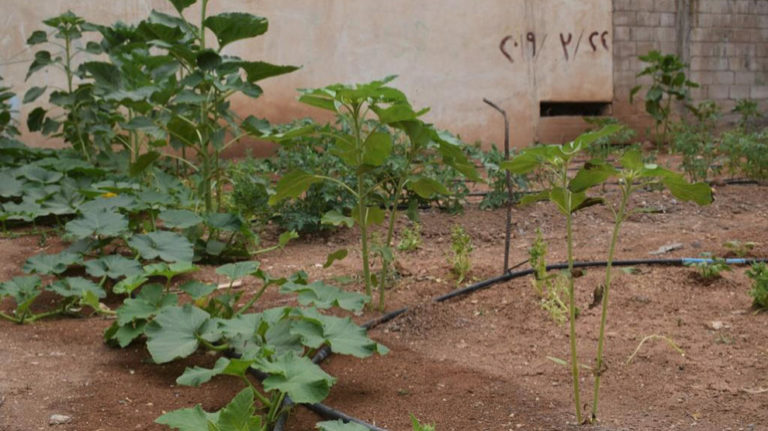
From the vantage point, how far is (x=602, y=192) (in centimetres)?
562

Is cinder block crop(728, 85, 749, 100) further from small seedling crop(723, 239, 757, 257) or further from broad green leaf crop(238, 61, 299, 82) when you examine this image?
broad green leaf crop(238, 61, 299, 82)

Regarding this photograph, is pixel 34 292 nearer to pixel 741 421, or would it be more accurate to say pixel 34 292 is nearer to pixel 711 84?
pixel 741 421

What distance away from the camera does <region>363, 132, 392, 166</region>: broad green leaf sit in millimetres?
3068

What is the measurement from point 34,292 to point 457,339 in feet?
5.18

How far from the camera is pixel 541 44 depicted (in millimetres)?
9180

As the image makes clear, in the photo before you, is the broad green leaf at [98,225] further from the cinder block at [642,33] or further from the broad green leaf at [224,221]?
the cinder block at [642,33]

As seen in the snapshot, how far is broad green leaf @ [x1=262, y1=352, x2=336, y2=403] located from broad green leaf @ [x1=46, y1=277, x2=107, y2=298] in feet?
4.18

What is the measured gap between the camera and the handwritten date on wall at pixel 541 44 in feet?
29.6

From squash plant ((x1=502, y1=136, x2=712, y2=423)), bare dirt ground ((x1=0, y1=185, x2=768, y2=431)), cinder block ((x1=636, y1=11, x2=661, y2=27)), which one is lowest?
bare dirt ground ((x1=0, y1=185, x2=768, y2=431))

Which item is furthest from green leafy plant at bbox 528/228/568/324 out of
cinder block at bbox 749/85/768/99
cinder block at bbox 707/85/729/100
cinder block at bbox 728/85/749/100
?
cinder block at bbox 749/85/768/99

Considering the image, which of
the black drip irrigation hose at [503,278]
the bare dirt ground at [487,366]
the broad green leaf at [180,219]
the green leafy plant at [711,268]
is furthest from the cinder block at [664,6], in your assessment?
the broad green leaf at [180,219]

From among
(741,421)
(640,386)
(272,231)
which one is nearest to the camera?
(741,421)

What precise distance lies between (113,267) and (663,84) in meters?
7.80

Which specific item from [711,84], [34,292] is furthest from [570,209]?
[711,84]
